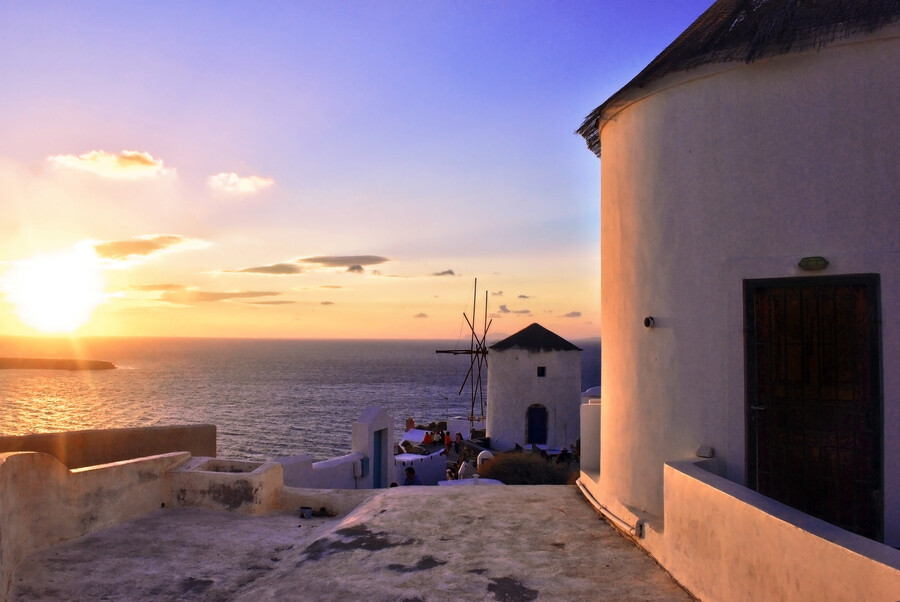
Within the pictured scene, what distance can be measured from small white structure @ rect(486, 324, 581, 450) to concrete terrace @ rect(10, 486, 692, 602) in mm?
20072

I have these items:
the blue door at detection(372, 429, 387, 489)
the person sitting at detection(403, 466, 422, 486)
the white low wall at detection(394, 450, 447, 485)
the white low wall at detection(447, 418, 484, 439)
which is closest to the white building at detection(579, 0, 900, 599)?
the blue door at detection(372, 429, 387, 489)

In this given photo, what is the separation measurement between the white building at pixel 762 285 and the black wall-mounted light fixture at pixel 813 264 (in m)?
0.01

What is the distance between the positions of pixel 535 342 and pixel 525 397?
2356 millimetres

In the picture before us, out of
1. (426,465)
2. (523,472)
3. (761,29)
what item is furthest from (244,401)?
(761,29)

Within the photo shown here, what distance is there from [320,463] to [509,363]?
1601cm

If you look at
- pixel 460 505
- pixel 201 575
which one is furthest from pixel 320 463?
pixel 201 575

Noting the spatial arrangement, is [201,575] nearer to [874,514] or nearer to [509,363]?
[874,514]

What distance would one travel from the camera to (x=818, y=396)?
5629 millimetres

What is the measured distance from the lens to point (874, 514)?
5.30m

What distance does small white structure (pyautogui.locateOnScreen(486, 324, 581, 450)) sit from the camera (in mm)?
27844

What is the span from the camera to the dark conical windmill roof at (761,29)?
5.37m

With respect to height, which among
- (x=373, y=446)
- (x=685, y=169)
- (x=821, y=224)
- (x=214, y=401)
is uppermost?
(x=685, y=169)

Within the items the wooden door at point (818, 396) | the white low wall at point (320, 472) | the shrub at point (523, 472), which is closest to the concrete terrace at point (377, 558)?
the wooden door at point (818, 396)

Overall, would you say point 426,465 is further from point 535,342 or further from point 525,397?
point 535,342
